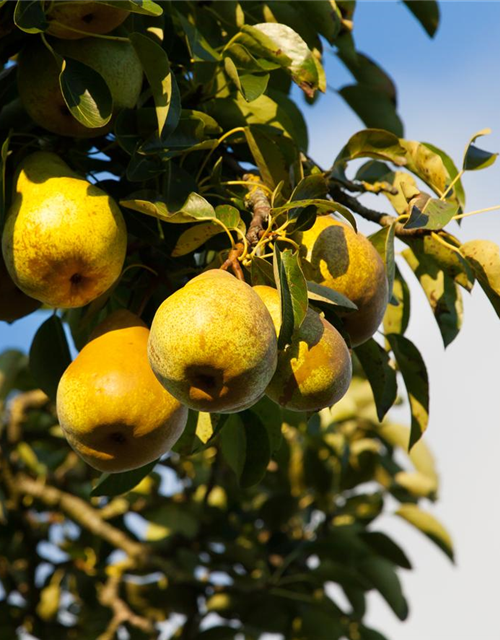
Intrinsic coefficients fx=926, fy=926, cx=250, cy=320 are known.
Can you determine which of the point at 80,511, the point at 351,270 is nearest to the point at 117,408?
→ the point at 351,270

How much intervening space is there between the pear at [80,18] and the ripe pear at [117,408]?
1.67 ft

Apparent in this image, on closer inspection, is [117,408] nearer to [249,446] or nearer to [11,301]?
[11,301]

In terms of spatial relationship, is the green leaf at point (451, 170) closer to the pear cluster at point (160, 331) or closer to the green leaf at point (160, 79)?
the pear cluster at point (160, 331)

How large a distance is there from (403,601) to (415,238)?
1.98m

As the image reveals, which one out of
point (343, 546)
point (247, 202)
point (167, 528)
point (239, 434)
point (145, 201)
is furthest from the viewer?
point (167, 528)

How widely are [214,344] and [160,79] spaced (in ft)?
1.78

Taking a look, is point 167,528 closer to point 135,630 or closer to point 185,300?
point 135,630

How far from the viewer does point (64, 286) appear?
1416 mm

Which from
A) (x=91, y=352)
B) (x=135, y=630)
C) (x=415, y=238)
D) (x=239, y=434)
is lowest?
(x=135, y=630)

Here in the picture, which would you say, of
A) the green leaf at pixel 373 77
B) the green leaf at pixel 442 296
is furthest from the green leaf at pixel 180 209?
the green leaf at pixel 373 77

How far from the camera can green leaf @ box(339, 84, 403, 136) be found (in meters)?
2.40

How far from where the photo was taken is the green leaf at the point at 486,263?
1514 mm

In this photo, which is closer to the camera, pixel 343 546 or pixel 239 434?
pixel 239 434

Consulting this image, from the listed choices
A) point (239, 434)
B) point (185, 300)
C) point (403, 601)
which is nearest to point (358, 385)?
point (403, 601)
